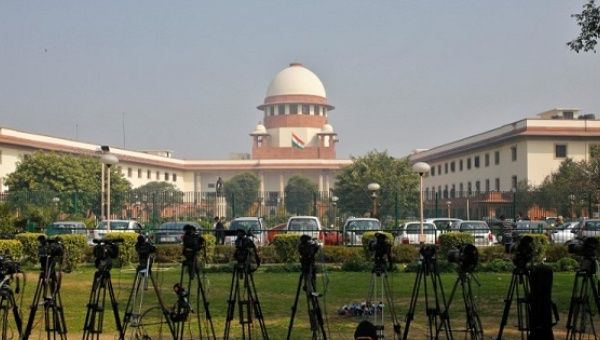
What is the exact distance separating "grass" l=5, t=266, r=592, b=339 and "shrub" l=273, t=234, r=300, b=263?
79.2 inches

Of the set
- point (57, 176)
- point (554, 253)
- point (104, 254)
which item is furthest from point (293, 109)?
point (104, 254)

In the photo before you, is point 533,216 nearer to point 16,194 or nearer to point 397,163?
point 397,163

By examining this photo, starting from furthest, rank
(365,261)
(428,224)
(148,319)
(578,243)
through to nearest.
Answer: (428,224), (365,261), (148,319), (578,243)

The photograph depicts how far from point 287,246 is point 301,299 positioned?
7.75 metres

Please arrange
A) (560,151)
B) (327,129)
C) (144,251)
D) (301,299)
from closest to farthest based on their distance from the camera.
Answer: (144,251) → (301,299) → (560,151) → (327,129)

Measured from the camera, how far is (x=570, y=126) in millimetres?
56344

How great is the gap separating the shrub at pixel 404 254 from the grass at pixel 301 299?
2.78 m

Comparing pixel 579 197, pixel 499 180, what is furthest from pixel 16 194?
pixel 499 180

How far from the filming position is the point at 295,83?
328ft

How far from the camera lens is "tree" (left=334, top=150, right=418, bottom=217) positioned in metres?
51.2

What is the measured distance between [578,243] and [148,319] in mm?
6344

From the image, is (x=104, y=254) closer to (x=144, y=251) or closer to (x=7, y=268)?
(x=144, y=251)

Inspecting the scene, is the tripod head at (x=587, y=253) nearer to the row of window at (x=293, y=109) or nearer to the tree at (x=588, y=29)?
the tree at (x=588, y=29)

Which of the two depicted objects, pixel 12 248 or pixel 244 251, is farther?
pixel 12 248
